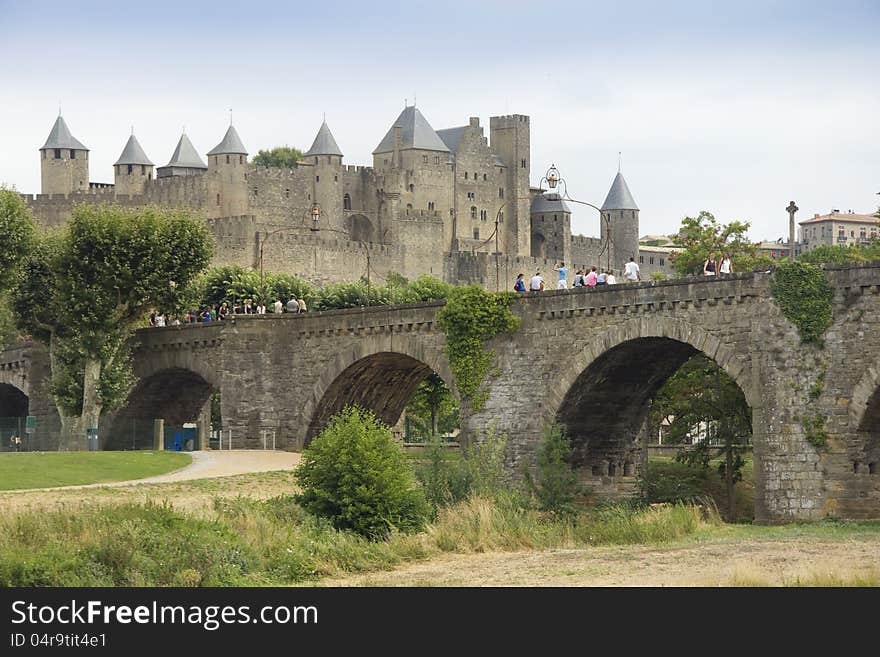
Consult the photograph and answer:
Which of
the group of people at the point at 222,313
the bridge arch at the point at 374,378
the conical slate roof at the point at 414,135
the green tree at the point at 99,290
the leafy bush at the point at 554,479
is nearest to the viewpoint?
the leafy bush at the point at 554,479

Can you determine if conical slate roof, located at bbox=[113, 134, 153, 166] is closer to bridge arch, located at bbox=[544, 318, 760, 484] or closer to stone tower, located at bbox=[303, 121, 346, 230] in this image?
stone tower, located at bbox=[303, 121, 346, 230]

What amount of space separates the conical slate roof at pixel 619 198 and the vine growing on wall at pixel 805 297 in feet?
369

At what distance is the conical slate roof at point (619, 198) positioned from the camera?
151 m

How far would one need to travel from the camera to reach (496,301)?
46.6 metres

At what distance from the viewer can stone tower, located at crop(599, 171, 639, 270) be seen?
148 m

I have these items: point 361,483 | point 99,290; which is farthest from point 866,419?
point 99,290

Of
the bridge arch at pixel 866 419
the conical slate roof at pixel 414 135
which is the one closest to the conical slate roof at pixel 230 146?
the conical slate roof at pixel 414 135

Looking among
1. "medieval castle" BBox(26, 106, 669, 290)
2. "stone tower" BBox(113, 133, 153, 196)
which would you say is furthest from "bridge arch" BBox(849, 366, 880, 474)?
"stone tower" BBox(113, 133, 153, 196)

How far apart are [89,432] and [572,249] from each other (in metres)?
93.6

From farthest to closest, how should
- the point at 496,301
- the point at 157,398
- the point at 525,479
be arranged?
1. the point at 157,398
2. the point at 496,301
3. the point at 525,479

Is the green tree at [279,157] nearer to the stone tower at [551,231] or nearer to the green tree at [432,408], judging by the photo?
the stone tower at [551,231]

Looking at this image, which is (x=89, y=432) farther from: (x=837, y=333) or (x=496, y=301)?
(x=837, y=333)

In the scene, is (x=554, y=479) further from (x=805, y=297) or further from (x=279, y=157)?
(x=279, y=157)

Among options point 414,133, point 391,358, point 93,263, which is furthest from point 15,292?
point 414,133
